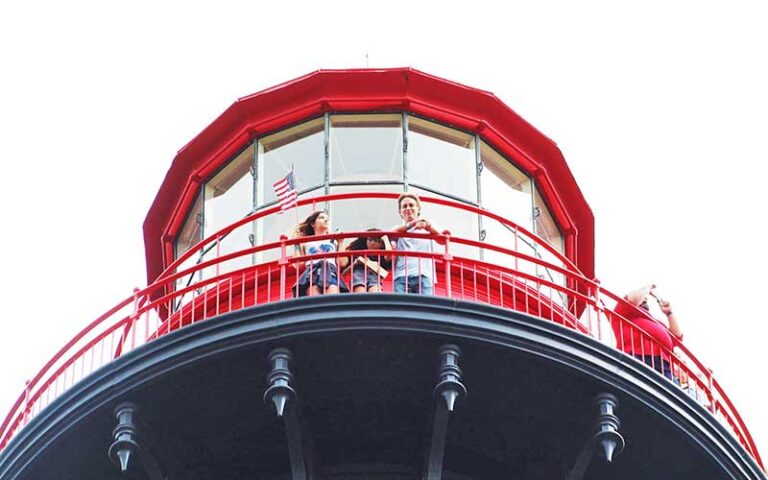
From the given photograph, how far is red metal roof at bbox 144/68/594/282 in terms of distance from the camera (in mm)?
29203

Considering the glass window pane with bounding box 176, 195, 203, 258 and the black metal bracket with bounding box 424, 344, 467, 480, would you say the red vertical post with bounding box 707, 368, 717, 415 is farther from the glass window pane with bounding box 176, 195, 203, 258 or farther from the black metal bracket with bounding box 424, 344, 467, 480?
the glass window pane with bounding box 176, 195, 203, 258

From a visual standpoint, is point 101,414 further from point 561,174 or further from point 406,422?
point 561,174

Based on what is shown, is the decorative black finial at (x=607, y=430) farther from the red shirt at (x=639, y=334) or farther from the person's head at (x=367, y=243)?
the person's head at (x=367, y=243)

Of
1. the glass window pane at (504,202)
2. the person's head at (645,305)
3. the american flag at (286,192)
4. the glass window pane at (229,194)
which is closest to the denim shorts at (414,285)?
the american flag at (286,192)

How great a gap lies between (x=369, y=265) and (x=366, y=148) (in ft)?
16.8

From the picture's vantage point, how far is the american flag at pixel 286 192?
27.2 m

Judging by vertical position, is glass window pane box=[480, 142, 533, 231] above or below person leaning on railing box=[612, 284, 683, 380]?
above

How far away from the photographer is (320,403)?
23.6 m

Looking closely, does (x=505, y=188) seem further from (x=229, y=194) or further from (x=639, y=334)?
(x=639, y=334)

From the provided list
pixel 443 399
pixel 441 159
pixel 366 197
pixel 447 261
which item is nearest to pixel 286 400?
pixel 443 399

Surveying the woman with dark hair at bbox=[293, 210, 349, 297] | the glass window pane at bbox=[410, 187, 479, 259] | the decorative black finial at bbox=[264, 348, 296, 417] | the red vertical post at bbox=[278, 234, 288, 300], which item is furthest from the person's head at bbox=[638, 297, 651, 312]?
the decorative black finial at bbox=[264, 348, 296, 417]

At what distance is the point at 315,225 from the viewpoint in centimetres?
2516

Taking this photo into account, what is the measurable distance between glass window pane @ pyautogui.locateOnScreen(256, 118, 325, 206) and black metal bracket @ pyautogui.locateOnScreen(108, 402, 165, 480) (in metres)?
5.93

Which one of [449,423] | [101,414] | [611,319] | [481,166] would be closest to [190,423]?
[101,414]
